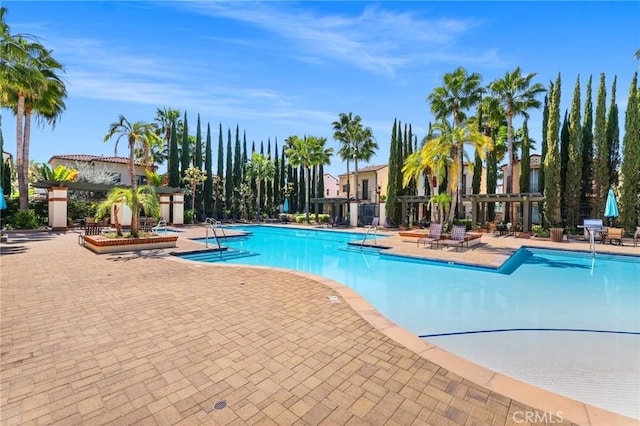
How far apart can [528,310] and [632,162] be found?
66.9 ft

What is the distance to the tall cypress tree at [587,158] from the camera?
21.9m

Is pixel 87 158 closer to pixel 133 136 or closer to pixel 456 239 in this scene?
pixel 133 136

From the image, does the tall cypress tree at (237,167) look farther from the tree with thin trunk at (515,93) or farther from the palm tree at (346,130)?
the tree with thin trunk at (515,93)

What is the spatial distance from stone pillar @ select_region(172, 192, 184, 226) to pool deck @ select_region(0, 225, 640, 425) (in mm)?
22189

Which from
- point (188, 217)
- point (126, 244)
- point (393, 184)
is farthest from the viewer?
point (188, 217)

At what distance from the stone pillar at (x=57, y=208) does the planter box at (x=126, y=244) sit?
10.1 m

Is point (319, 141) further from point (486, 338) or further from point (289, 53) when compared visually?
point (486, 338)

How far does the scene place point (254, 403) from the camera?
112 inches

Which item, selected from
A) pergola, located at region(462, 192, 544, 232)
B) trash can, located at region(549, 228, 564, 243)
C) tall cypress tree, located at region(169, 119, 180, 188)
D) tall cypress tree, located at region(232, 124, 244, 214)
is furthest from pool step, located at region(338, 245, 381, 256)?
Result: tall cypress tree, located at region(232, 124, 244, 214)

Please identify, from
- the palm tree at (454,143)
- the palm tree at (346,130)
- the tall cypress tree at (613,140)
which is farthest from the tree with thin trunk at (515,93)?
the palm tree at (346,130)

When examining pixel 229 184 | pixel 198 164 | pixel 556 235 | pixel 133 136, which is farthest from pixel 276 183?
pixel 556 235

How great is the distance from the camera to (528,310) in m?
6.87

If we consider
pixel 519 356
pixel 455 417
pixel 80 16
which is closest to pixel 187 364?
pixel 455 417

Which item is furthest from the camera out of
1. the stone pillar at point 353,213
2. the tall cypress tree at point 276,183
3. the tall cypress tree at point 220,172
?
the tall cypress tree at point 276,183
